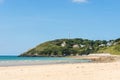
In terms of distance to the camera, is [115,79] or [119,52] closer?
[115,79]

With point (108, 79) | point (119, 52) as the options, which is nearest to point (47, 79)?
point (108, 79)

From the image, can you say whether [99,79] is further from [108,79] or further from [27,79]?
[27,79]

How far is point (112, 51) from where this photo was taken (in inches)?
7219

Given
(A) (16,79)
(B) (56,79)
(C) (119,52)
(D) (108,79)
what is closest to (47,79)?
(B) (56,79)

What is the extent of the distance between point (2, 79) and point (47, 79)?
9.88 feet

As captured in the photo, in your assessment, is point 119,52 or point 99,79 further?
point 119,52

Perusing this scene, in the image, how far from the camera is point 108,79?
2264 cm

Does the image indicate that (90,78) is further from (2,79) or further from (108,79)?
(2,79)

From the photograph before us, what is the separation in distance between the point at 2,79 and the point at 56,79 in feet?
11.9

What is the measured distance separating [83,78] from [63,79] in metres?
1.48

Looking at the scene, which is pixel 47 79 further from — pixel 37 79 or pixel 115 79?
pixel 115 79

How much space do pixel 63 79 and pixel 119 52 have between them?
156112 mm

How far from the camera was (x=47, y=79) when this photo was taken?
23.3m

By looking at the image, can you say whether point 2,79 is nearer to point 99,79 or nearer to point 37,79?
point 37,79
